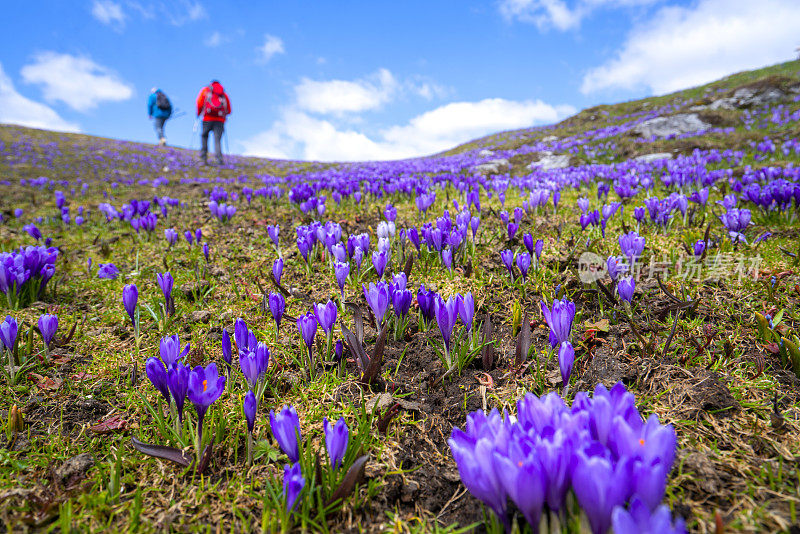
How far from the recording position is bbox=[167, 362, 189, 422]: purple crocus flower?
1.67m

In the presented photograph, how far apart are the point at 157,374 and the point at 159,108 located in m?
38.9

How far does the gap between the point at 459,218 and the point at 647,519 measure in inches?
120

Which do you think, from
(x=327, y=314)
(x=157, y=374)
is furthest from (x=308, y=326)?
(x=157, y=374)

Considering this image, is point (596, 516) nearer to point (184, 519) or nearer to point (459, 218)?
point (184, 519)

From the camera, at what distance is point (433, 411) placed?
2051 millimetres

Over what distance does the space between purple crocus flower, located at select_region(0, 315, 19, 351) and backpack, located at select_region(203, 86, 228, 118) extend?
1987 cm

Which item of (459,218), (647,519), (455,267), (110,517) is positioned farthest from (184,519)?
(459,218)

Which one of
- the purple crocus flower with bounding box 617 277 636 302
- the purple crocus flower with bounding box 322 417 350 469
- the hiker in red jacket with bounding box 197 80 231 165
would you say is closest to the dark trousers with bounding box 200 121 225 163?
the hiker in red jacket with bounding box 197 80 231 165

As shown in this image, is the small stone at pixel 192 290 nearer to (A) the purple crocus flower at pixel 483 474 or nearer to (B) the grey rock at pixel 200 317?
(B) the grey rock at pixel 200 317

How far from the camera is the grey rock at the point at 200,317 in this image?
316 cm

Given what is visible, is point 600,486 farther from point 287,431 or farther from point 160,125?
point 160,125

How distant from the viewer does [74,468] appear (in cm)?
170

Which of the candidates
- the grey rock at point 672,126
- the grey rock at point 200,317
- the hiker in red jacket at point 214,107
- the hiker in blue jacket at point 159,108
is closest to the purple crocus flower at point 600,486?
the grey rock at point 200,317

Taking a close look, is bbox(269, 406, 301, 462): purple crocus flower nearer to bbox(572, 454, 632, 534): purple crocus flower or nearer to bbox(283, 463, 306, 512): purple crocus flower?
bbox(283, 463, 306, 512): purple crocus flower
